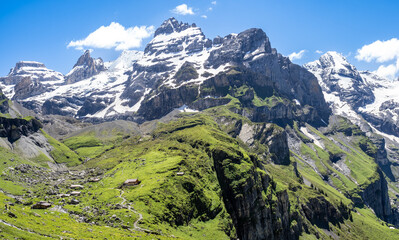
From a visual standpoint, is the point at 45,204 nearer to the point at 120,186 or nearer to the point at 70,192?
the point at 70,192

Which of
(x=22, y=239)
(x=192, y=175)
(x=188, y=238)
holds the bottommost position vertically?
(x=188, y=238)

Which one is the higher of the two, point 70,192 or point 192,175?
point 192,175

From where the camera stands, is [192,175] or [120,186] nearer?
[120,186]

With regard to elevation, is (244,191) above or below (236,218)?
above

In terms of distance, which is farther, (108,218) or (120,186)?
(120,186)

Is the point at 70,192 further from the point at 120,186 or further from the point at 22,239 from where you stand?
the point at 22,239

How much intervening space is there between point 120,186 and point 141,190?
20955 millimetres

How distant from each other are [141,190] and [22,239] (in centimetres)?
9139

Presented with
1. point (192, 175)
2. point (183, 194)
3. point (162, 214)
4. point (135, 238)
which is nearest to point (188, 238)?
point (162, 214)

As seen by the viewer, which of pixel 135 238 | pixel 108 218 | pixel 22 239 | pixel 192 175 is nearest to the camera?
pixel 22 239

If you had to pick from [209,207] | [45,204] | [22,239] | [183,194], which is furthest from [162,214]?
[22,239]

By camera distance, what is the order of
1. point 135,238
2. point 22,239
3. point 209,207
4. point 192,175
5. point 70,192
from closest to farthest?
1. point 22,239
2. point 135,238
3. point 70,192
4. point 209,207
5. point 192,175

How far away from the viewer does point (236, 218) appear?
627 ft

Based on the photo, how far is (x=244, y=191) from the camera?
197375mm
